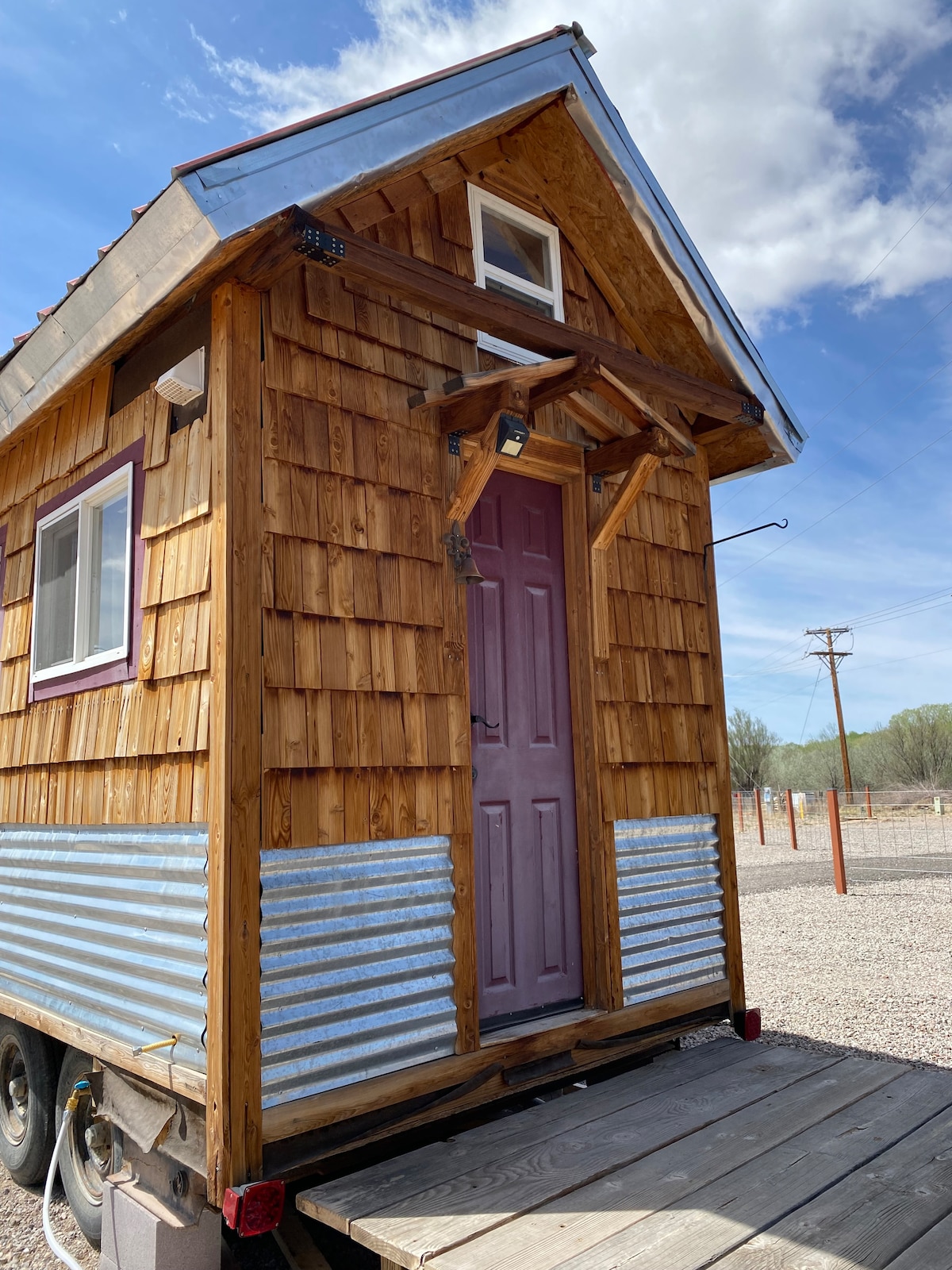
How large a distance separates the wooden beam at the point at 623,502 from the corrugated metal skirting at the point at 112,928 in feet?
7.44

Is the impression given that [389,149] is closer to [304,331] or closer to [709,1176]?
[304,331]

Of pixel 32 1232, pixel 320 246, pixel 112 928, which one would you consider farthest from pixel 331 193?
pixel 32 1232

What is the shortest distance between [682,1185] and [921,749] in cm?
3471

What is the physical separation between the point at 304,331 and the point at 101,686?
5.64 ft

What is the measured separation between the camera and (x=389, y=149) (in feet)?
10.9

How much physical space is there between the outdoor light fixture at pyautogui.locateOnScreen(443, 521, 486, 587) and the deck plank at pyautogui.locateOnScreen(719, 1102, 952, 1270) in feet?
7.82

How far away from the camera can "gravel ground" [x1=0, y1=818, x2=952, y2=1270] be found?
4188mm

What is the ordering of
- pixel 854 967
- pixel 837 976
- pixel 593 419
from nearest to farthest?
pixel 593 419, pixel 837 976, pixel 854 967

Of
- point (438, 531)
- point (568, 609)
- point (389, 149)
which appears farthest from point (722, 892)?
point (389, 149)

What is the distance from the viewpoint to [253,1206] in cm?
272

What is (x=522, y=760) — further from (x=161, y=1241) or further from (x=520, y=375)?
(x=161, y=1241)

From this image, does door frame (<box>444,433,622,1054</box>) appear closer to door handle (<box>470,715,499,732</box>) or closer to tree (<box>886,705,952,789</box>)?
door handle (<box>470,715,499,732</box>)

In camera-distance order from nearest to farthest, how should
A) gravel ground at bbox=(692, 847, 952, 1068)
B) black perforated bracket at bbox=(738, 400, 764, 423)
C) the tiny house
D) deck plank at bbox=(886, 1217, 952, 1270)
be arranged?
deck plank at bbox=(886, 1217, 952, 1270) → the tiny house → black perforated bracket at bbox=(738, 400, 764, 423) → gravel ground at bbox=(692, 847, 952, 1068)

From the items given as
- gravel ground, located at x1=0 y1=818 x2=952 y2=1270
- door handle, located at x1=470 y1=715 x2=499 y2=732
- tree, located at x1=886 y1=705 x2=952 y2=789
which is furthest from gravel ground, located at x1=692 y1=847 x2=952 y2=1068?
tree, located at x1=886 y1=705 x2=952 y2=789
